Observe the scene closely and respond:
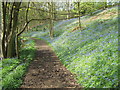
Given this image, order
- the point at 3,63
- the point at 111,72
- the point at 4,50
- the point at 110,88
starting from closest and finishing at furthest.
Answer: the point at 110,88, the point at 111,72, the point at 3,63, the point at 4,50

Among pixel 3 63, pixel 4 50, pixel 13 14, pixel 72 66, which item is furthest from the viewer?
pixel 4 50

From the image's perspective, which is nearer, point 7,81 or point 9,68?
point 7,81

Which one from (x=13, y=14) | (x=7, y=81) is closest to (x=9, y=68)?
(x=7, y=81)

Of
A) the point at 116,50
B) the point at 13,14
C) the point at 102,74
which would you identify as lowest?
the point at 102,74

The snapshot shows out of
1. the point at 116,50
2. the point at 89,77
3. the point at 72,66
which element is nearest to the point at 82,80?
the point at 89,77

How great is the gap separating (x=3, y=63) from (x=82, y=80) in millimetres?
6563

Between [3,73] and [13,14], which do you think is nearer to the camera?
[3,73]

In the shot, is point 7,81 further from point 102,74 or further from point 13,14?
point 13,14

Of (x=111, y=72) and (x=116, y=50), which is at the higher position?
(x=116, y=50)

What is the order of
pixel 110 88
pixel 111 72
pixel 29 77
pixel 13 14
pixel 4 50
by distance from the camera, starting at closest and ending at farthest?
→ pixel 110 88
pixel 111 72
pixel 29 77
pixel 13 14
pixel 4 50

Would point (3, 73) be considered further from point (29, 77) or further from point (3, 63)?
point (3, 63)

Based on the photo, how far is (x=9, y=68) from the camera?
27.7ft

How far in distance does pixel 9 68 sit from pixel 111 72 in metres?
6.38

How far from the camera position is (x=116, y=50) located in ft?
24.9
